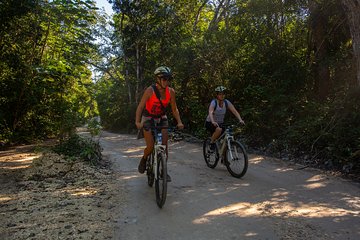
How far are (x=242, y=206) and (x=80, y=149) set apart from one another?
5166 mm

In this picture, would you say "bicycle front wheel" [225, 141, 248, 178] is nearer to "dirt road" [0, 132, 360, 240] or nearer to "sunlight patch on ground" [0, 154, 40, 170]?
"dirt road" [0, 132, 360, 240]

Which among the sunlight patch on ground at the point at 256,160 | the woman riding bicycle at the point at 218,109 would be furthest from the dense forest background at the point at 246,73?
the woman riding bicycle at the point at 218,109

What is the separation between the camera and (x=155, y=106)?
5.58 meters

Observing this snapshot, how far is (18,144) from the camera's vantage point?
13523 mm

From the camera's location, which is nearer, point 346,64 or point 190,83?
point 346,64

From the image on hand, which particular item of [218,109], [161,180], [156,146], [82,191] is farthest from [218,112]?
[82,191]

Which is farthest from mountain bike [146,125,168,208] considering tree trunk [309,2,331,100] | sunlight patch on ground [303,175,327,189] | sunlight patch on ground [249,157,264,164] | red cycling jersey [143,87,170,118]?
tree trunk [309,2,331,100]

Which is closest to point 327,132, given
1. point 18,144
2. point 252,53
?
point 252,53

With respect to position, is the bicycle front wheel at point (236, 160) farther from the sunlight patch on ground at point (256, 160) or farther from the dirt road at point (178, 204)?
the sunlight patch on ground at point (256, 160)

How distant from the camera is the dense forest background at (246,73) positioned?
29.4 feet

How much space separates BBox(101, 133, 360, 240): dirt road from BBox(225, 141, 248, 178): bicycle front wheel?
172mm

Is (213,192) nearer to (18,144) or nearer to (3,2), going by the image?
(3,2)

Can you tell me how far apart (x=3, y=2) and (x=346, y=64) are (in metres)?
11.3

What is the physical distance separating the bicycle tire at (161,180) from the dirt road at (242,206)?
0.50 feet
